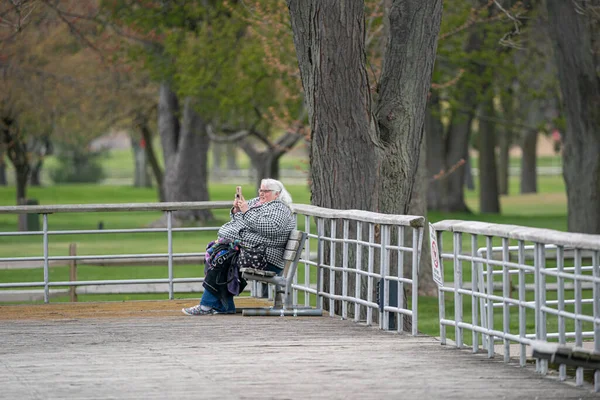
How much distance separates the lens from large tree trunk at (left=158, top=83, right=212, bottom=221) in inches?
1650

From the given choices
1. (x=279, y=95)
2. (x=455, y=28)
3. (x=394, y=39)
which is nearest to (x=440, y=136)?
(x=279, y=95)

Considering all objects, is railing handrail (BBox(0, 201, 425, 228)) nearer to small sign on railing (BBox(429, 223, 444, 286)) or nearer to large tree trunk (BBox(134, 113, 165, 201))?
small sign on railing (BBox(429, 223, 444, 286))

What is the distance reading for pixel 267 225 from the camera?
13.1 meters

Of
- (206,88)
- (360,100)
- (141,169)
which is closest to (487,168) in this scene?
(206,88)

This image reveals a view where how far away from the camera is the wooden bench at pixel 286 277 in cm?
1302

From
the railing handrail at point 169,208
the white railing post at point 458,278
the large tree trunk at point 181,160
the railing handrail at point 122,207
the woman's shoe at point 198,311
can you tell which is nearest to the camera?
the white railing post at point 458,278

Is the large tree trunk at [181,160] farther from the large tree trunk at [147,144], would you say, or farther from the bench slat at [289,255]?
the bench slat at [289,255]

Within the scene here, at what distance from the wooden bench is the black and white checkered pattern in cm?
8

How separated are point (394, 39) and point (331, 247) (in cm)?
258

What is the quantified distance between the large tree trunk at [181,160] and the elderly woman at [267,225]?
28234 mm

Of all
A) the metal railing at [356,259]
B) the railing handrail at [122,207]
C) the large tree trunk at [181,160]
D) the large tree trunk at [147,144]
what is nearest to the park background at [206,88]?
the large tree trunk at [181,160]

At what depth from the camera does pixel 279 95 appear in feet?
124

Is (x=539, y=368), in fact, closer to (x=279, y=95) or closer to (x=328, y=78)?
(x=328, y=78)

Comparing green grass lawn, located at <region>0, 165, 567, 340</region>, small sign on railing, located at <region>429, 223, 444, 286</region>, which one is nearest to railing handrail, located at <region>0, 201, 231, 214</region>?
small sign on railing, located at <region>429, 223, 444, 286</region>
